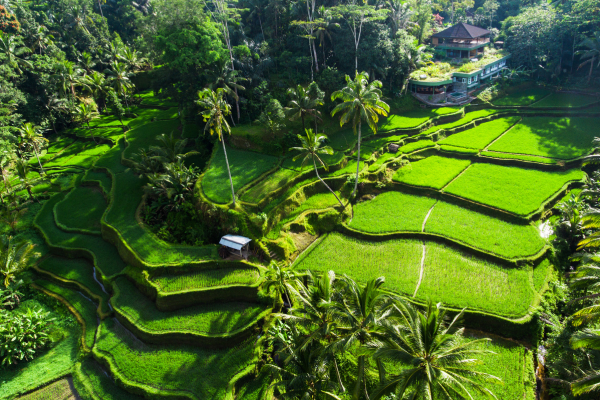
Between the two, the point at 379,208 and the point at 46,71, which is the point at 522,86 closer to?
the point at 379,208

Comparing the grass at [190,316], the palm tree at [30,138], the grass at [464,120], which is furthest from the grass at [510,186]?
the palm tree at [30,138]

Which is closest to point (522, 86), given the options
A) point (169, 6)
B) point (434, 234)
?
point (434, 234)

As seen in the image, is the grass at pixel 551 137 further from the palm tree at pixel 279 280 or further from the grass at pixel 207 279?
the grass at pixel 207 279

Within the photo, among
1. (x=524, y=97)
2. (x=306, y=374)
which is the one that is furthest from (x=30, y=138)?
(x=524, y=97)

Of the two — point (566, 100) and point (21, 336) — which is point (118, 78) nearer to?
point (21, 336)

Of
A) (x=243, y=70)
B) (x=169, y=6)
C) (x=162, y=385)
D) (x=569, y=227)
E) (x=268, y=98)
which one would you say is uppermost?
(x=169, y=6)

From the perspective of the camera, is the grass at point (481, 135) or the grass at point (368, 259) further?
the grass at point (481, 135)

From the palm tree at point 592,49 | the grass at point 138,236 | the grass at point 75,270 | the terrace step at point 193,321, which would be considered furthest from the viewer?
the palm tree at point 592,49
